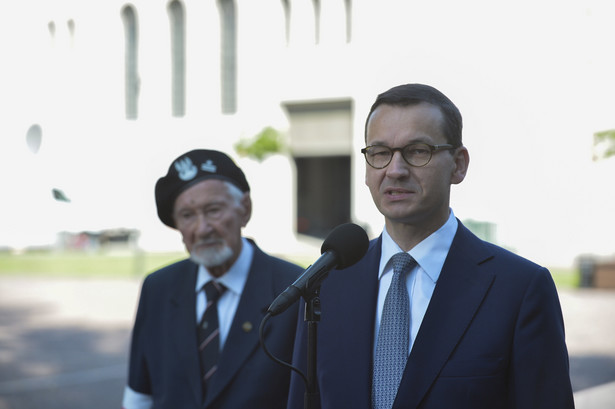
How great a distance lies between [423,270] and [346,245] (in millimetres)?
248

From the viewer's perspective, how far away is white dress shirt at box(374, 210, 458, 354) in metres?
A: 2.07

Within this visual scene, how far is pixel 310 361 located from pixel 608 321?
11.8 meters

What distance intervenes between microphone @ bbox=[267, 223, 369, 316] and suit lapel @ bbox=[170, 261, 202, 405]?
971mm

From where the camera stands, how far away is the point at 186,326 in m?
2.89

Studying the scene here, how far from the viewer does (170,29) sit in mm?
36406

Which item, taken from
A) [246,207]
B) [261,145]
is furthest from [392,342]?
[261,145]

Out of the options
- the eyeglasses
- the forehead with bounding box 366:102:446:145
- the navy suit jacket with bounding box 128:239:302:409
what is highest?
the forehead with bounding box 366:102:446:145

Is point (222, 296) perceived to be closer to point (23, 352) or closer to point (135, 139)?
point (23, 352)

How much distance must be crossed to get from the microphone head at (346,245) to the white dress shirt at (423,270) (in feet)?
0.44

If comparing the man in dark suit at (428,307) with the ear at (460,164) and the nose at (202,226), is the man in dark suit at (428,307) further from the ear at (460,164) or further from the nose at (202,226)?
the nose at (202,226)

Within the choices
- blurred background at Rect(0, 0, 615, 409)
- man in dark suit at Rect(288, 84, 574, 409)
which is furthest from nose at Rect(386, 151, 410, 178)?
blurred background at Rect(0, 0, 615, 409)

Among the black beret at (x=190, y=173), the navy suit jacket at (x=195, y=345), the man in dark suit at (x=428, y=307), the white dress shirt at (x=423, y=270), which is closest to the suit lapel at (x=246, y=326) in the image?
the navy suit jacket at (x=195, y=345)

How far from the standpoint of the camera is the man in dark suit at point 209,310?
9.05 feet

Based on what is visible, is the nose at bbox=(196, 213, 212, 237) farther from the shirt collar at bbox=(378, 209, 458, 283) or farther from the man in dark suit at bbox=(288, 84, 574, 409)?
the shirt collar at bbox=(378, 209, 458, 283)
